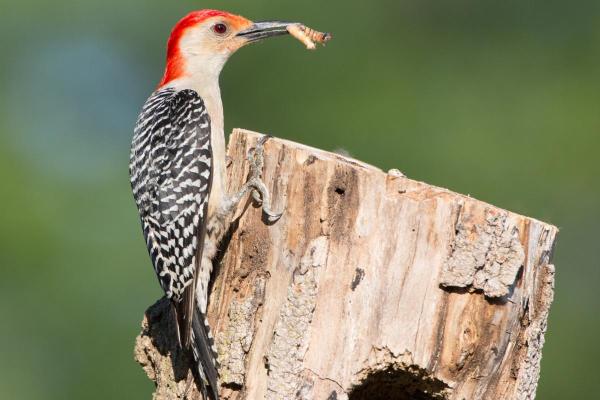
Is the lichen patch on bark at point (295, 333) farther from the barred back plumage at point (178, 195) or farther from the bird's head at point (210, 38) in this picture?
the bird's head at point (210, 38)

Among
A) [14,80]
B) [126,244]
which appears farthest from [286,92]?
[14,80]

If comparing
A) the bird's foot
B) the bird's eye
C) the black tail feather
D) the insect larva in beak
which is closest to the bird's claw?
the bird's foot

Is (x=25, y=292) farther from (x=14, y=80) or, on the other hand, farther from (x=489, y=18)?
(x=489, y=18)

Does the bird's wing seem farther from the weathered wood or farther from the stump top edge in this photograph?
the weathered wood

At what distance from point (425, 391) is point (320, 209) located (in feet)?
3.80

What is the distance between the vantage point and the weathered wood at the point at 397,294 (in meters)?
4.93

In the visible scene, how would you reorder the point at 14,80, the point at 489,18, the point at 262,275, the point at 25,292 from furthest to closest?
the point at 489,18
the point at 14,80
the point at 25,292
the point at 262,275

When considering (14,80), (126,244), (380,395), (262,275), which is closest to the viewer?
(262,275)

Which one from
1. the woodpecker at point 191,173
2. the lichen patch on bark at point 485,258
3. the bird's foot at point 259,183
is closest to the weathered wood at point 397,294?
the lichen patch on bark at point 485,258

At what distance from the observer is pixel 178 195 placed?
20.2ft

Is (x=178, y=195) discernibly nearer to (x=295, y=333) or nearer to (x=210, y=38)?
(x=295, y=333)

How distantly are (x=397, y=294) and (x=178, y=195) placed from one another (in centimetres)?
181

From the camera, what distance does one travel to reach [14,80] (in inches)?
464

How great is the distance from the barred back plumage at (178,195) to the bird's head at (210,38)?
50cm
